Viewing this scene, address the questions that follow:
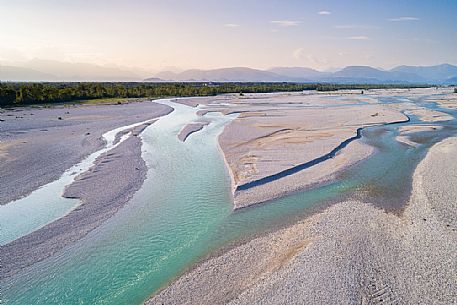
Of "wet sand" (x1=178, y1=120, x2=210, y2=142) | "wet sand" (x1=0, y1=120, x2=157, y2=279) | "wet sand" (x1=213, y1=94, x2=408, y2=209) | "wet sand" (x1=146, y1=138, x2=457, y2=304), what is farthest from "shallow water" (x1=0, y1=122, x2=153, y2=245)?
"wet sand" (x1=178, y1=120, x2=210, y2=142)

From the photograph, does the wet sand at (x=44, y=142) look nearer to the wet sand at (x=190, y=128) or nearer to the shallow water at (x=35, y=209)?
the shallow water at (x=35, y=209)

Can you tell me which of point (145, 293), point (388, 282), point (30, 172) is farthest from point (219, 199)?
point (30, 172)

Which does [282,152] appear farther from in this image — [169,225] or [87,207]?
[87,207]

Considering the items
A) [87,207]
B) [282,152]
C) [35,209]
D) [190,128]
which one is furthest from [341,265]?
[190,128]

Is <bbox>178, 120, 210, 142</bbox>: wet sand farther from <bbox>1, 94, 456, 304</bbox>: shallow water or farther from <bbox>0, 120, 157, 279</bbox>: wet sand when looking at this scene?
<bbox>0, 120, 157, 279</bbox>: wet sand

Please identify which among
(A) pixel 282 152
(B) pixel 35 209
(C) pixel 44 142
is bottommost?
(B) pixel 35 209
